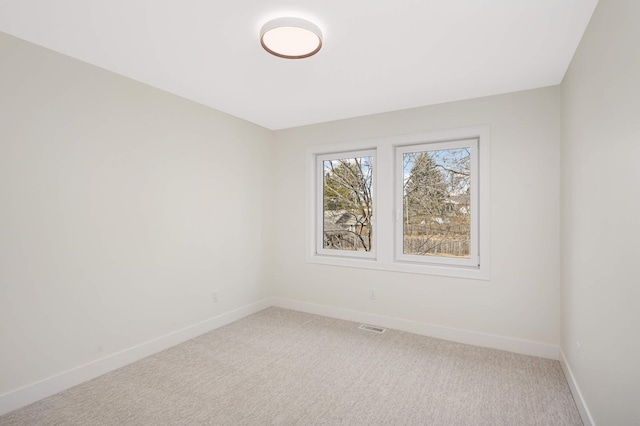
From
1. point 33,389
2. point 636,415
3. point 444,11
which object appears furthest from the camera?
point 33,389

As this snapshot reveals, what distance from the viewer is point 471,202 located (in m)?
3.30

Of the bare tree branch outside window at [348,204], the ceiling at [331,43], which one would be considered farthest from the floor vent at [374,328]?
the ceiling at [331,43]

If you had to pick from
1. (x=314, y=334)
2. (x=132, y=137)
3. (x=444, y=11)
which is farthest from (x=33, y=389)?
(x=444, y=11)

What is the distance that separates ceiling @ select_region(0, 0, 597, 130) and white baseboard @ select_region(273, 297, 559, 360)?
233 centimetres

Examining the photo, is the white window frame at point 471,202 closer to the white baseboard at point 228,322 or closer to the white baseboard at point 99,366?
the white baseboard at point 228,322

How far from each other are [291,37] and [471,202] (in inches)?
93.2

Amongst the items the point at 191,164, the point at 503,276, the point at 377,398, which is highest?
the point at 191,164

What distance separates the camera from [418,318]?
136 inches

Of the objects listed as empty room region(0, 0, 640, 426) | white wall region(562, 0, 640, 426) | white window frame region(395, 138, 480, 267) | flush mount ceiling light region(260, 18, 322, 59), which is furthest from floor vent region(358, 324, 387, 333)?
flush mount ceiling light region(260, 18, 322, 59)

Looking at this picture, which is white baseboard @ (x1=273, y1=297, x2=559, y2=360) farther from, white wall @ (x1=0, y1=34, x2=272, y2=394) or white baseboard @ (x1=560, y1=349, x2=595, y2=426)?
white wall @ (x1=0, y1=34, x2=272, y2=394)

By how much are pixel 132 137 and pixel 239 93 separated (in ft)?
3.40

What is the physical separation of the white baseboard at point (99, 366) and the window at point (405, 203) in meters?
1.50

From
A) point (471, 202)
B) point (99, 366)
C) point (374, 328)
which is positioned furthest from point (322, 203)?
point (99, 366)

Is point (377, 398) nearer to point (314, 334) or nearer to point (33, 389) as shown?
point (314, 334)
